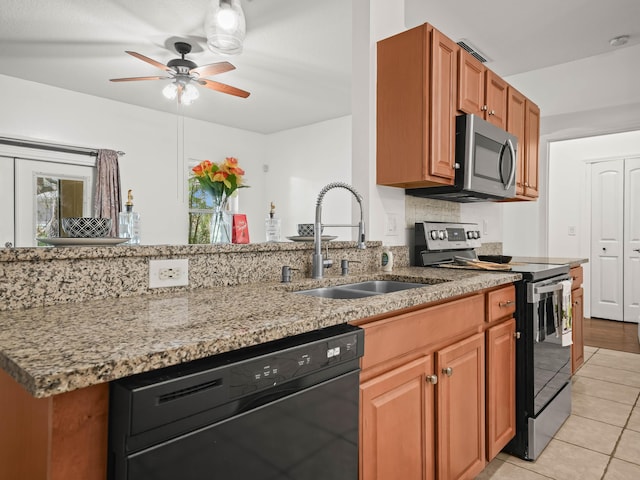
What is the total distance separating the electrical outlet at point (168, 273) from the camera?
1.31 meters

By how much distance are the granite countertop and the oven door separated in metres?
0.84

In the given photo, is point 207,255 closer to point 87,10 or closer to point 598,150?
point 87,10

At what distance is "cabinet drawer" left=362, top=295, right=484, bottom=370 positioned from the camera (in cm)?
118

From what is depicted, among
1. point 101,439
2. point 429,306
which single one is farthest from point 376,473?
point 101,439

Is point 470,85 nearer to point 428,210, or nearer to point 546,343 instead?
point 428,210

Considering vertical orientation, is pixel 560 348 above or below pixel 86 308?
below

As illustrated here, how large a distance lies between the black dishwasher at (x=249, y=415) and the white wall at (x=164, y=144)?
4.62 meters

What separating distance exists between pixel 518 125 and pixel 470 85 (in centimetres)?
86

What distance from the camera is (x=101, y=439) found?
0.67 meters

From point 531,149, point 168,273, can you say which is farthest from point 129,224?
point 531,149

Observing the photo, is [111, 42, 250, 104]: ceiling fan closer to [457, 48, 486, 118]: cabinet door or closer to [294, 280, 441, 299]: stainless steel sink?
[457, 48, 486, 118]: cabinet door

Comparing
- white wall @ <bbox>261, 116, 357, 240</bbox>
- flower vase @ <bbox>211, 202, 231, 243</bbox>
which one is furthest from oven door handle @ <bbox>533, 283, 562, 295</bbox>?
white wall @ <bbox>261, 116, 357, 240</bbox>

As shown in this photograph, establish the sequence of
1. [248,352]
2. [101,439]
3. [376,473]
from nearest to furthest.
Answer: [101,439]
[248,352]
[376,473]

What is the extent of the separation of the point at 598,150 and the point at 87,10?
531cm
